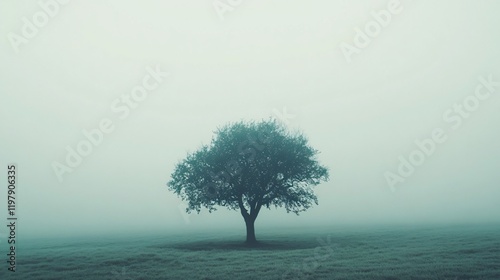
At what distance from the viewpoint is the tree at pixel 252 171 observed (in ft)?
164

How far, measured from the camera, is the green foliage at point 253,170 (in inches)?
1972

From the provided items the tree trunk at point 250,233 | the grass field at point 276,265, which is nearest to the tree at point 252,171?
the tree trunk at point 250,233

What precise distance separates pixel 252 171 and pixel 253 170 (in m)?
0.21

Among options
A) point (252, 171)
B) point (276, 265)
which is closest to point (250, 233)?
point (252, 171)

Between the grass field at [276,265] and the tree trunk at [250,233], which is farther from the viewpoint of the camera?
the tree trunk at [250,233]

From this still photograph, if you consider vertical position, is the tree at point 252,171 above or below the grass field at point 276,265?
above

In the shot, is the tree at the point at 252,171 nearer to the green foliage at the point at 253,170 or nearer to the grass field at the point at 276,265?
the green foliage at the point at 253,170

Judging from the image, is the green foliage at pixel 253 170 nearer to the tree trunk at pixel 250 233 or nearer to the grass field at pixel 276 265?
the tree trunk at pixel 250 233

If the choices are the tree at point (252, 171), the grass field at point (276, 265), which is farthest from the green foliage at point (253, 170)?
the grass field at point (276, 265)

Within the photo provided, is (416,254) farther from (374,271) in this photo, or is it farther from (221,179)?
(221,179)

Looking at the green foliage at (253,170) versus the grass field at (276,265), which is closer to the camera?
the grass field at (276,265)

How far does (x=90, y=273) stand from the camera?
85.4 feet

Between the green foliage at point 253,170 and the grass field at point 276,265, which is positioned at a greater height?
the green foliage at point 253,170

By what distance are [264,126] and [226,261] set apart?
2565cm
